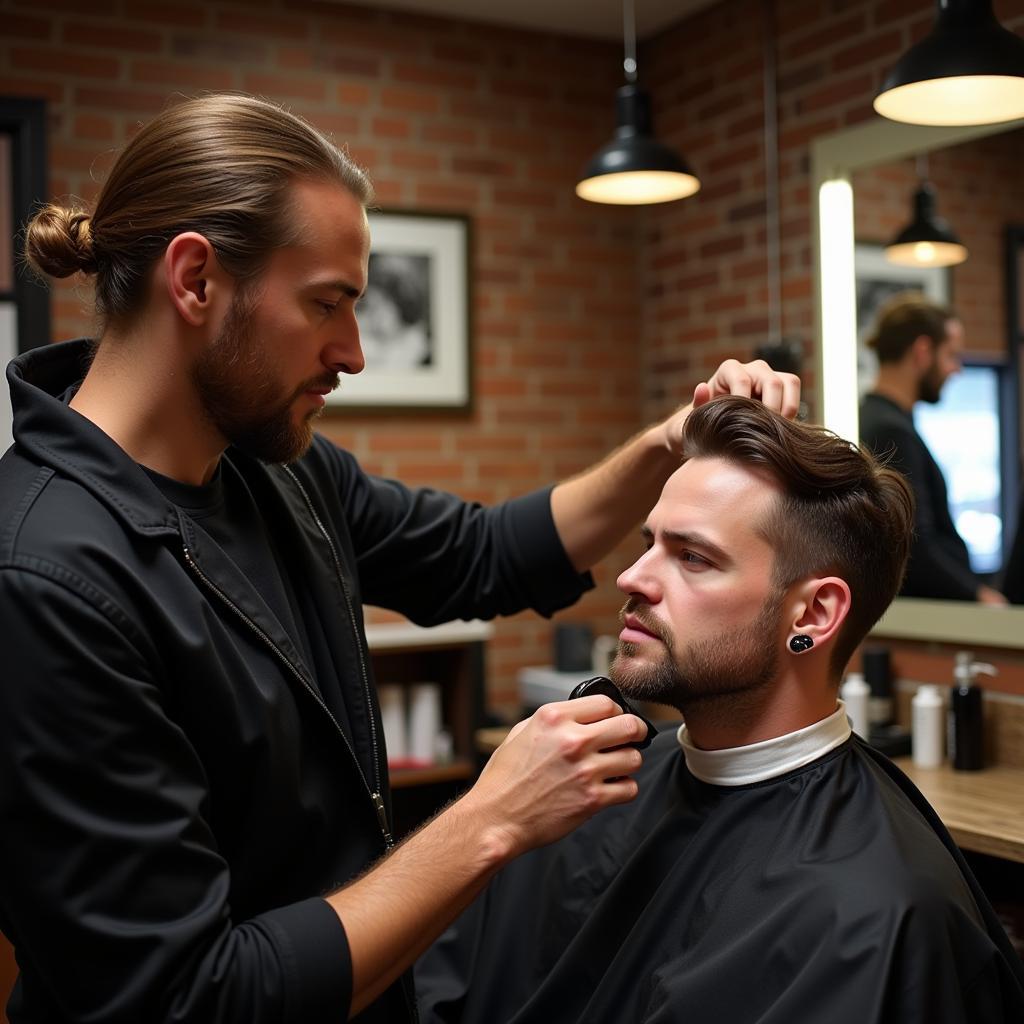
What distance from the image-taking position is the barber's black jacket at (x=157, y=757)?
115 cm

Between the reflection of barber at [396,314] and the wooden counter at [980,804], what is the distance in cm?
205

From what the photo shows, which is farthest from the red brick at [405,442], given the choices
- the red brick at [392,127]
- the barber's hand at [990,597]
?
the barber's hand at [990,597]

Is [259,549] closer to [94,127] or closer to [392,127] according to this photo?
[94,127]

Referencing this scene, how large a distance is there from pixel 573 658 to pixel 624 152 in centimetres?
166

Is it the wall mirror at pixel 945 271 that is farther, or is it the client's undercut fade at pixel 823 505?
the wall mirror at pixel 945 271

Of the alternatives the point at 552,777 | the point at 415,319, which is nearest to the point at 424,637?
the point at 415,319

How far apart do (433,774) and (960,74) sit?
7.99 ft

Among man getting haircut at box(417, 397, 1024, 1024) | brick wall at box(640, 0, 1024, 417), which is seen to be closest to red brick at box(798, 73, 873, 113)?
brick wall at box(640, 0, 1024, 417)

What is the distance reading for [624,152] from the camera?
3062mm

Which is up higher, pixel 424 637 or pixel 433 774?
pixel 424 637

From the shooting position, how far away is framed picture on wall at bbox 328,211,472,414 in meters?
3.93

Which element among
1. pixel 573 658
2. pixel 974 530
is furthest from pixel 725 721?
pixel 573 658

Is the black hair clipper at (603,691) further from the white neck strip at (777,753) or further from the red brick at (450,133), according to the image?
the red brick at (450,133)

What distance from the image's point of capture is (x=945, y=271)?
3047 millimetres
